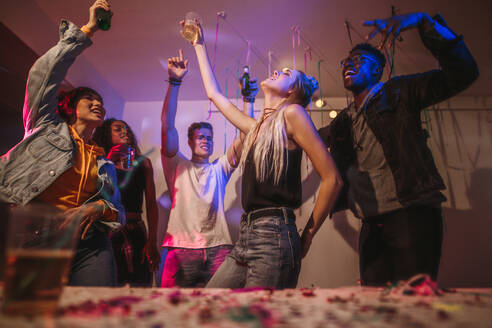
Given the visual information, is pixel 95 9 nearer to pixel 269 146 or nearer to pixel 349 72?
pixel 269 146

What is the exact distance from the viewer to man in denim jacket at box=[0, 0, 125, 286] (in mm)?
1421

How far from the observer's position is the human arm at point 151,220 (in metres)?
2.62

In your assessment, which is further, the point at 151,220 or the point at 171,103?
the point at 151,220

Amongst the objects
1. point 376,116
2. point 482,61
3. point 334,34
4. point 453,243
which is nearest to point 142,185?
point 376,116

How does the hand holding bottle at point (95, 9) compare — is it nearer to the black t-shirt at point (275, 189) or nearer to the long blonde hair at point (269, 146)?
the long blonde hair at point (269, 146)

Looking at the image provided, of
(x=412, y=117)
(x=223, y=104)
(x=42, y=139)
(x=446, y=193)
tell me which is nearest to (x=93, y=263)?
(x=42, y=139)

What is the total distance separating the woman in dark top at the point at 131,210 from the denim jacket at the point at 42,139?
104 cm

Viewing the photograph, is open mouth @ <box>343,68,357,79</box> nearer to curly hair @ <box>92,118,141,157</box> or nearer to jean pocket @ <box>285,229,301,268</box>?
jean pocket @ <box>285,229,301,268</box>

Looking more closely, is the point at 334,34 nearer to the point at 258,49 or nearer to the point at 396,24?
the point at 258,49

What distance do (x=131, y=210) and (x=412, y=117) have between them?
7.39 feet

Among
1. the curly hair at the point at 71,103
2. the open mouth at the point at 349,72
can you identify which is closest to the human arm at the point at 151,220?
the curly hair at the point at 71,103

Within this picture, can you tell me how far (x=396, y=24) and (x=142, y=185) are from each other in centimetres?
233

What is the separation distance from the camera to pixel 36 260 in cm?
52

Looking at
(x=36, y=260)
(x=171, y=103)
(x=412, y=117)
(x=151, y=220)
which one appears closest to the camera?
(x=36, y=260)
